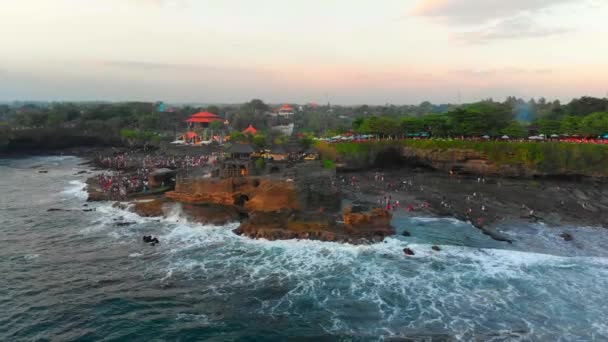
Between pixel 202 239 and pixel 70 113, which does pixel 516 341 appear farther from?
pixel 70 113

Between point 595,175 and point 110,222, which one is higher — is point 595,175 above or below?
above

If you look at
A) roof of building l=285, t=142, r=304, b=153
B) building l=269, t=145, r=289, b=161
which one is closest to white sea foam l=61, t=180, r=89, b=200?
building l=269, t=145, r=289, b=161

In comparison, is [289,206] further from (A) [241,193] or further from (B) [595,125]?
(B) [595,125]

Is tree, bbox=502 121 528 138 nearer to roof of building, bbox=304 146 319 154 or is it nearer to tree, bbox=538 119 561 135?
tree, bbox=538 119 561 135

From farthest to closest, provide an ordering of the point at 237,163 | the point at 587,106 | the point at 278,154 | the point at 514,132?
the point at 587,106, the point at 514,132, the point at 278,154, the point at 237,163

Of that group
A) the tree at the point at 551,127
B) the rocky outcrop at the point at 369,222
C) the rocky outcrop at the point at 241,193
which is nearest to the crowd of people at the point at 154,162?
the rocky outcrop at the point at 241,193

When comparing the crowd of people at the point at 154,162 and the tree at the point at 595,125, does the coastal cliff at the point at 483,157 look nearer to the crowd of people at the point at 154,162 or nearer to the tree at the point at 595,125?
the tree at the point at 595,125

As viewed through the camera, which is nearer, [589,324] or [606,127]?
[589,324]

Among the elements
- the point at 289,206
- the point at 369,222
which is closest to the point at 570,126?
the point at 369,222

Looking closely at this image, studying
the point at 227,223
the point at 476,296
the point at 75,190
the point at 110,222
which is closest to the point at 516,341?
the point at 476,296
